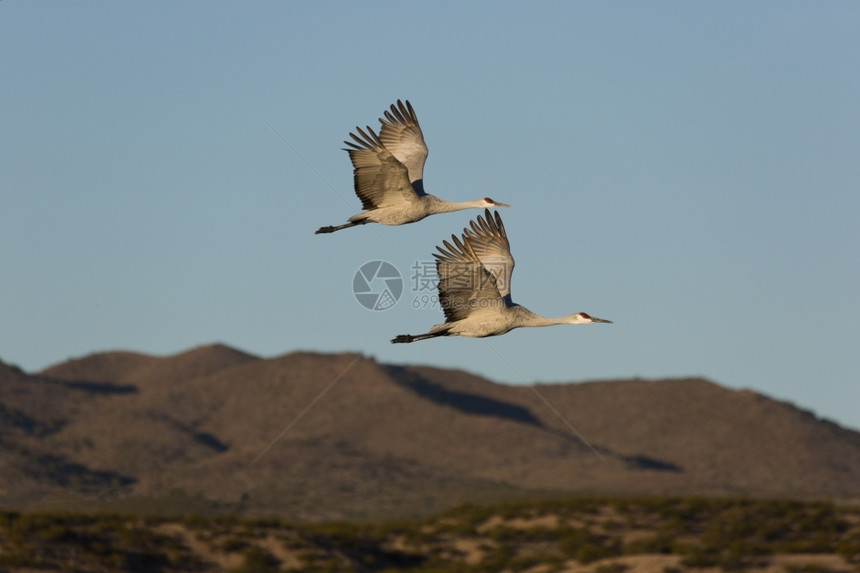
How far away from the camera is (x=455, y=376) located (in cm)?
12650

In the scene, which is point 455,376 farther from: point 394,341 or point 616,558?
point 394,341

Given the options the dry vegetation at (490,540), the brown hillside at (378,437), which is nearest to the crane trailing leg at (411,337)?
the dry vegetation at (490,540)

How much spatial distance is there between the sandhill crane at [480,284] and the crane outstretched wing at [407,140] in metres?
3.31

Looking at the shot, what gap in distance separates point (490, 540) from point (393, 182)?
25.8m

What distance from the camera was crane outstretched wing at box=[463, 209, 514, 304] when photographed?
2941 centimetres

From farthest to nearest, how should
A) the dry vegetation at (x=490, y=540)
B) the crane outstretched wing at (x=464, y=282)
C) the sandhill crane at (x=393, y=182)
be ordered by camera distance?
the dry vegetation at (x=490, y=540), the sandhill crane at (x=393, y=182), the crane outstretched wing at (x=464, y=282)

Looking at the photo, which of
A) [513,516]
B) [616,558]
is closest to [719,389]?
[513,516]

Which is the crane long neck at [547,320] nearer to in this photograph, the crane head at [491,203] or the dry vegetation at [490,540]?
the crane head at [491,203]

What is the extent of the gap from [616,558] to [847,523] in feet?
55.1

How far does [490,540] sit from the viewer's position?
177 ft

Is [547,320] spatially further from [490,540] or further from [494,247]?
[490,540]

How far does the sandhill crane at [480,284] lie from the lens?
2903 cm

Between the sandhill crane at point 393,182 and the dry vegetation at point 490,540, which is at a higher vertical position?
the sandhill crane at point 393,182

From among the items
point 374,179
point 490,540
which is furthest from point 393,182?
point 490,540
